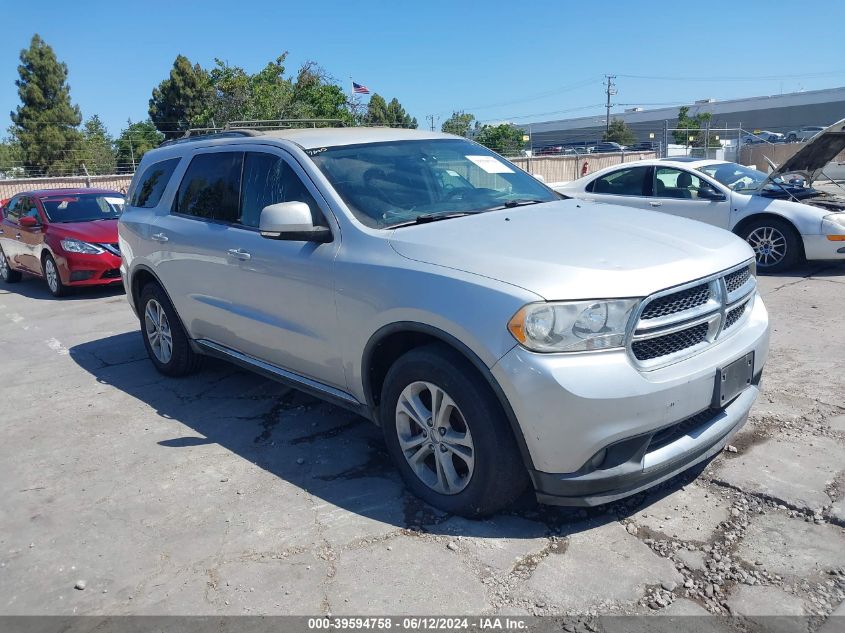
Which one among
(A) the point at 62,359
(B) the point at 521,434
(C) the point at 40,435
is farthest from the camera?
(A) the point at 62,359

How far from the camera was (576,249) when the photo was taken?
133 inches

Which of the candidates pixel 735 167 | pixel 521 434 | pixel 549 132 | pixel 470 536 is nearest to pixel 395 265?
pixel 521 434

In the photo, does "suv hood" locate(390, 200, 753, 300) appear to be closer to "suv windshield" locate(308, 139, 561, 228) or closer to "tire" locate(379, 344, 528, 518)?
"suv windshield" locate(308, 139, 561, 228)

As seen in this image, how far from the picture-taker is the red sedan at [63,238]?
1028cm

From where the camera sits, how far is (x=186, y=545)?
351 centimetres

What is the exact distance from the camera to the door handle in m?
4.58

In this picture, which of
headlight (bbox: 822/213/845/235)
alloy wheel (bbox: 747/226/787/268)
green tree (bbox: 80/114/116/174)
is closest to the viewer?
headlight (bbox: 822/213/845/235)

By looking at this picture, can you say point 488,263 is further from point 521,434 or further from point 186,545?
point 186,545

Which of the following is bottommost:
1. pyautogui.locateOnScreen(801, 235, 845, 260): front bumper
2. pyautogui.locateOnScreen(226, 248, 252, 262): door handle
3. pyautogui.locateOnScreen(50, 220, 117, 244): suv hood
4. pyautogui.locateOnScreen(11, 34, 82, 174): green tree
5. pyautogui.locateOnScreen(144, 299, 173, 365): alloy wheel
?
pyautogui.locateOnScreen(801, 235, 845, 260): front bumper

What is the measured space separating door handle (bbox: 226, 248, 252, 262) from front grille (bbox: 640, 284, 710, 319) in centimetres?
253

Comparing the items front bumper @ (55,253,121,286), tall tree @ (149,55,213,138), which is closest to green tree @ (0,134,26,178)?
tall tree @ (149,55,213,138)

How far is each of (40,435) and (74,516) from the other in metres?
1.47

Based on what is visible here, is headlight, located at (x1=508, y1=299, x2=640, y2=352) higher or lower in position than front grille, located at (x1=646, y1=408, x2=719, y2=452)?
higher

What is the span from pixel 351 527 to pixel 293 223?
5.28ft
